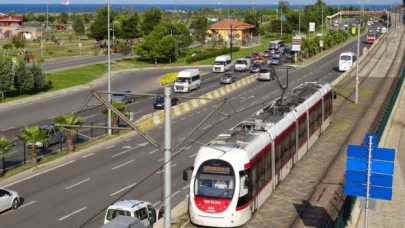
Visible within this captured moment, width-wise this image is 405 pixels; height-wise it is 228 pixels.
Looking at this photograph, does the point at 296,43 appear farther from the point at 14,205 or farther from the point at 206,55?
the point at 14,205

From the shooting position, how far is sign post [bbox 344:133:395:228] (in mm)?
14539

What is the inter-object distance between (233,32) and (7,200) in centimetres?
8693

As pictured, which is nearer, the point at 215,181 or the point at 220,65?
the point at 215,181

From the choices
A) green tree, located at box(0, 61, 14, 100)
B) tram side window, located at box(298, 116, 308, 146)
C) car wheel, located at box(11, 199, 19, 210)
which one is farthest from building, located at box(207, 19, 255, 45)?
car wheel, located at box(11, 199, 19, 210)

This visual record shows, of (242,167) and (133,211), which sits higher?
(242,167)

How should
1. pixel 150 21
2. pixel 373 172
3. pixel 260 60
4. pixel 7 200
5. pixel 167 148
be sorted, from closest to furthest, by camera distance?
pixel 373 172 → pixel 167 148 → pixel 7 200 → pixel 260 60 → pixel 150 21

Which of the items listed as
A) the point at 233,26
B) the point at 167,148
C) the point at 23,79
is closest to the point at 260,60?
the point at 233,26

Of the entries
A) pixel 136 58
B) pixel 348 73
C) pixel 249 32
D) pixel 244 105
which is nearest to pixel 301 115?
pixel 244 105

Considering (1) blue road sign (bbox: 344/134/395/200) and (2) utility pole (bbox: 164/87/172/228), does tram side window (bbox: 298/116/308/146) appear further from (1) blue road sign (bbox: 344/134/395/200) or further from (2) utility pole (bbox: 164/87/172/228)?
(2) utility pole (bbox: 164/87/172/228)

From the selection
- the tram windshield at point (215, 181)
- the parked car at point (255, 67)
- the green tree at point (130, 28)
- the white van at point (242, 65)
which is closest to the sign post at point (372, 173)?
the tram windshield at point (215, 181)

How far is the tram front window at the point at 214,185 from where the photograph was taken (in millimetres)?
18703

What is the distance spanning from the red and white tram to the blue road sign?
4.71 metres

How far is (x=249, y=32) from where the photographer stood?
113 metres

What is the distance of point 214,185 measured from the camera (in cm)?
1881
